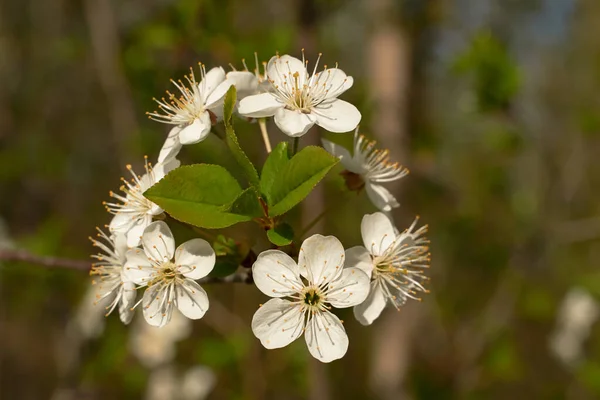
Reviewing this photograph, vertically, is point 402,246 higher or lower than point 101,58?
higher

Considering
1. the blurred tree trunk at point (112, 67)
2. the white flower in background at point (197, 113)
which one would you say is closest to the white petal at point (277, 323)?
the white flower in background at point (197, 113)

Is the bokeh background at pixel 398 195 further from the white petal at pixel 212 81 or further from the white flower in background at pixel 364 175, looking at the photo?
the white petal at pixel 212 81

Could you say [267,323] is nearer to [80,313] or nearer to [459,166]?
[80,313]

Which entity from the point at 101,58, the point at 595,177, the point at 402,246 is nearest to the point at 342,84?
the point at 402,246

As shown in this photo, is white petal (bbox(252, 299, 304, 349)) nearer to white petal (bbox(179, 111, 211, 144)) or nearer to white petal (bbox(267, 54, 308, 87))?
white petal (bbox(179, 111, 211, 144))

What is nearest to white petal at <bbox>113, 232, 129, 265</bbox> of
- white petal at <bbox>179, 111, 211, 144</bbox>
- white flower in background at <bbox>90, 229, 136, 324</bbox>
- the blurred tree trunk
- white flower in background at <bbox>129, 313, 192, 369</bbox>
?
white flower in background at <bbox>90, 229, 136, 324</bbox>

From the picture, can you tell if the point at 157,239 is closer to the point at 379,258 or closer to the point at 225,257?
the point at 225,257
